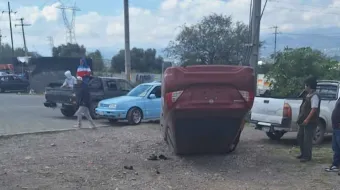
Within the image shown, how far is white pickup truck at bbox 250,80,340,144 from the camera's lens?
1173cm

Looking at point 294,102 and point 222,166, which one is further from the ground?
point 294,102

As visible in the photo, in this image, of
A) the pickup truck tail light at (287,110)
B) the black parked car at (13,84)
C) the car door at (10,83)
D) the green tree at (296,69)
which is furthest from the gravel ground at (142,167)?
the car door at (10,83)

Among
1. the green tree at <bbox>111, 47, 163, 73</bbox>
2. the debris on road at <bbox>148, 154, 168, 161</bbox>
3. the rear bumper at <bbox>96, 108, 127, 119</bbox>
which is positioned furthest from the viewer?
the green tree at <bbox>111, 47, 163, 73</bbox>

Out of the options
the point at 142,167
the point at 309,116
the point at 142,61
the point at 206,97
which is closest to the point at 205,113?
the point at 206,97

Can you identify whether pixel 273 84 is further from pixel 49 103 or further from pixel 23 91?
pixel 23 91

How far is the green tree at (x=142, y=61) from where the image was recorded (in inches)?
2421

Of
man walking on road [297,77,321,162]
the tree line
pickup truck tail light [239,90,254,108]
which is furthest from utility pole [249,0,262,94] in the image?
pickup truck tail light [239,90,254,108]

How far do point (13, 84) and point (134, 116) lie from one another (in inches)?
1111

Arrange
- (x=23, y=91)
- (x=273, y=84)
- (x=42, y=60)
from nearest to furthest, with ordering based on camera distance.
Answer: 1. (x=273, y=84)
2. (x=42, y=60)
3. (x=23, y=91)

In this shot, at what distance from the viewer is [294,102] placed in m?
11.8

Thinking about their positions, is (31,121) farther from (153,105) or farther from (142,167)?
(142,167)

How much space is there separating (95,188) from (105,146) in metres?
4.07

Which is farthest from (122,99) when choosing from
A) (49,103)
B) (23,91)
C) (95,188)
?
(23,91)

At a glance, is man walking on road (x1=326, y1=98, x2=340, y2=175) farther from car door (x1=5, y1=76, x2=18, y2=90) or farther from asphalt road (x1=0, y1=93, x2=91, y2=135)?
car door (x1=5, y1=76, x2=18, y2=90)
